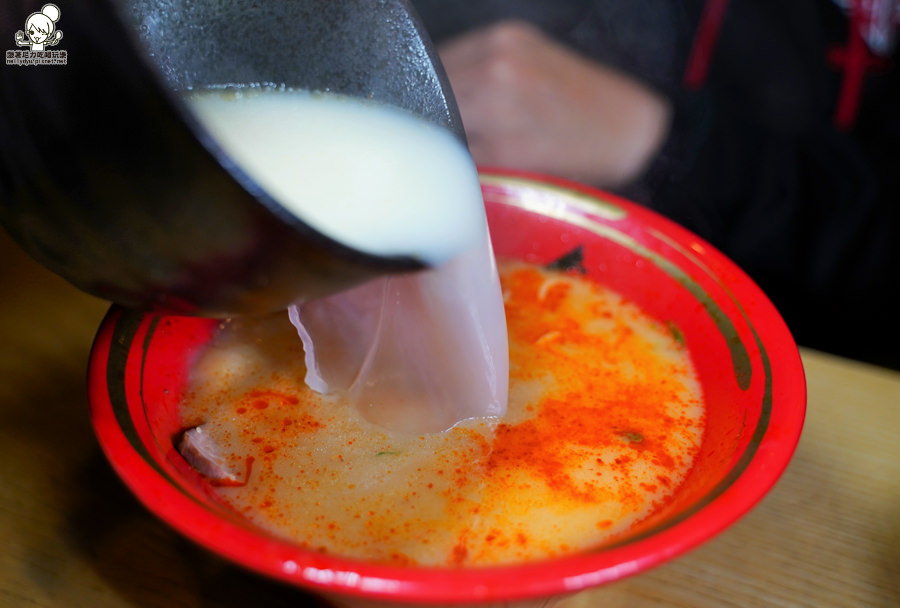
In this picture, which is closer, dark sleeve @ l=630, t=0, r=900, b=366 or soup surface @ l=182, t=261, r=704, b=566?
soup surface @ l=182, t=261, r=704, b=566

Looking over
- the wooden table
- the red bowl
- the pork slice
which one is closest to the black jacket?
the red bowl

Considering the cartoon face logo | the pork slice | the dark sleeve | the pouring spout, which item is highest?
the cartoon face logo

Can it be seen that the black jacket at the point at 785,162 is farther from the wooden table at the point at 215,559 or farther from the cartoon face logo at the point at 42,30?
the cartoon face logo at the point at 42,30

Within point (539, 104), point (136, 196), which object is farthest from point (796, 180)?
point (136, 196)

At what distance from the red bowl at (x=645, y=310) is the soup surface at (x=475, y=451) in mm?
54

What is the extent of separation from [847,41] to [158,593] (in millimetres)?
2206

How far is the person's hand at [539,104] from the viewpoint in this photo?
258 cm

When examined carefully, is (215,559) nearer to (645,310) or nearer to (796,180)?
(645,310)

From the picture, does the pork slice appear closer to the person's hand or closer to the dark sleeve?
the dark sleeve

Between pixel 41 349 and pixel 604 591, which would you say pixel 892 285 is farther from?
pixel 41 349

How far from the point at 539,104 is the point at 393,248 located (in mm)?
1921

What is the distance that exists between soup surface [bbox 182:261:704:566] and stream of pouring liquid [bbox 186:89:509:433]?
5 cm

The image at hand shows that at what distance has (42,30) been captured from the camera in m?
0.61

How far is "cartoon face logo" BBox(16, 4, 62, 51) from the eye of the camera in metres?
0.59
